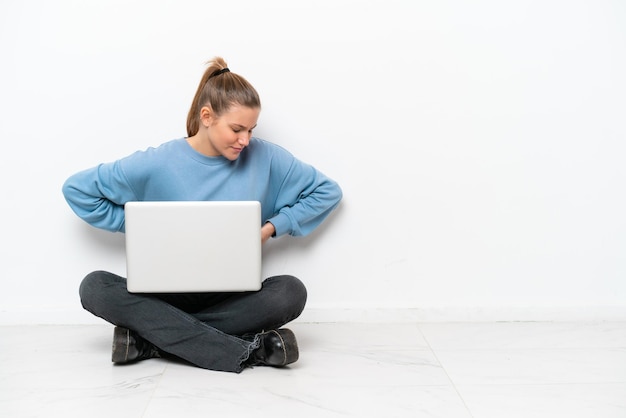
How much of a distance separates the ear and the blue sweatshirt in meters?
0.07

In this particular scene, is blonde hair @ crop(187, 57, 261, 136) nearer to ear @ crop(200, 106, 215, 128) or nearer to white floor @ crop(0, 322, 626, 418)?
ear @ crop(200, 106, 215, 128)

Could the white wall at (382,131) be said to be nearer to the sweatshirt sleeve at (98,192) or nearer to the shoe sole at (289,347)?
the sweatshirt sleeve at (98,192)

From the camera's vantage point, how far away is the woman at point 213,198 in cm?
146

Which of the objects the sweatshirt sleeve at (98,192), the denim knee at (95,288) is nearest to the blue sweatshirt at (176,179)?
the sweatshirt sleeve at (98,192)

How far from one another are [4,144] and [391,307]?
0.88 m

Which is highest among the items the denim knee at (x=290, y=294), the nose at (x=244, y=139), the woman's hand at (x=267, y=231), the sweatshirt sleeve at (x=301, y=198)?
the nose at (x=244, y=139)

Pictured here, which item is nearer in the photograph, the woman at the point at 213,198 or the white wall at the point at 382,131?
the woman at the point at 213,198

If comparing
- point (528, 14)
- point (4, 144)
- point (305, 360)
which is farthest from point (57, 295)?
point (528, 14)

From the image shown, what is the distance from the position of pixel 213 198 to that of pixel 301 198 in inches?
7.7

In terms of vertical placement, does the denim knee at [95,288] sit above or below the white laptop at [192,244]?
below

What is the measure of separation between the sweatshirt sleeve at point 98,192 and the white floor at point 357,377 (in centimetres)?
26

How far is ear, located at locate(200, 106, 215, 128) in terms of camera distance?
4.99 ft

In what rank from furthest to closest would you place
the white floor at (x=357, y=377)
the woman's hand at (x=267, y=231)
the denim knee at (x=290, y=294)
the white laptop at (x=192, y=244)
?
1. the woman's hand at (x=267, y=231)
2. the denim knee at (x=290, y=294)
3. the white laptop at (x=192, y=244)
4. the white floor at (x=357, y=377)

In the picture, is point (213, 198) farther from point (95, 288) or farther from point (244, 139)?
point (95, 288)
